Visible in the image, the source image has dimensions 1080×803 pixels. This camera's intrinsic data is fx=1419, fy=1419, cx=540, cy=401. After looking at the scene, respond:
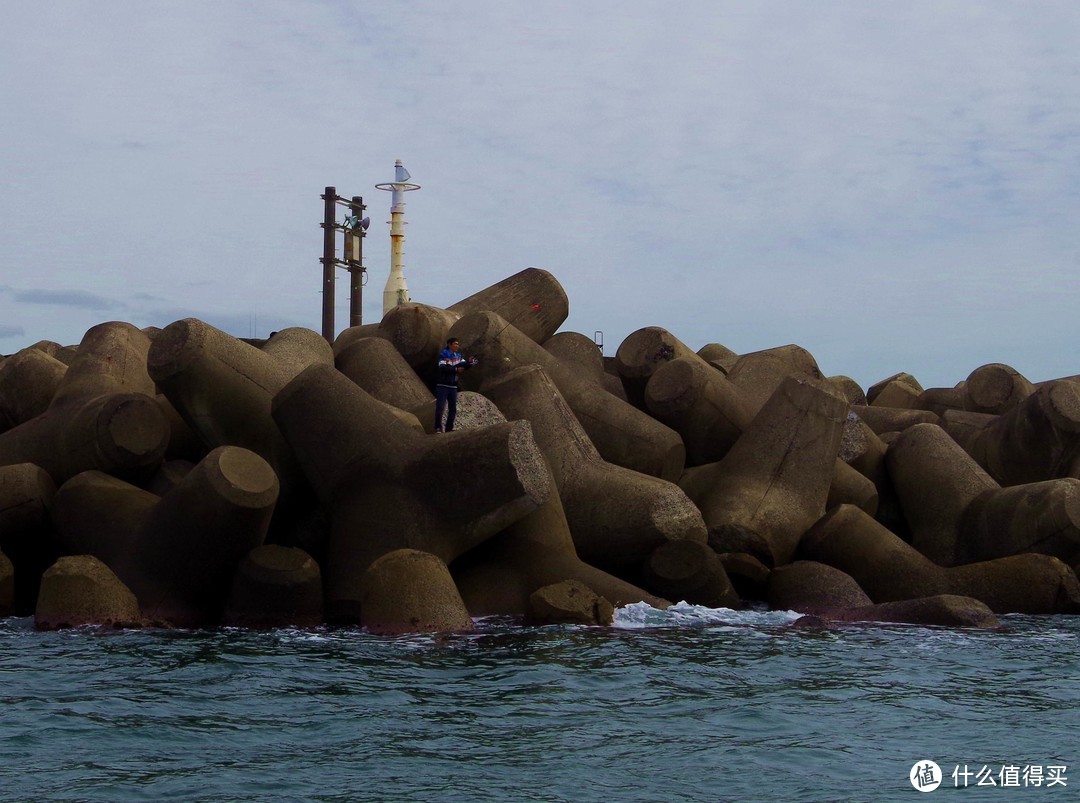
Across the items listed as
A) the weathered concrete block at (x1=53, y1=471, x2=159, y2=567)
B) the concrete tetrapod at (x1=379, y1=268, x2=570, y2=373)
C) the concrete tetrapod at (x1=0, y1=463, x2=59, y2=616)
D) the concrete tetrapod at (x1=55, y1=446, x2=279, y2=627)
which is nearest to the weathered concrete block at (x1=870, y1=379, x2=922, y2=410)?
the concrete tetrapod at (x1=379, y1=268, x2=570, y2=373)

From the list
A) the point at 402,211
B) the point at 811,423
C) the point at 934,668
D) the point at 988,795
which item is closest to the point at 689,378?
the point at 811,423

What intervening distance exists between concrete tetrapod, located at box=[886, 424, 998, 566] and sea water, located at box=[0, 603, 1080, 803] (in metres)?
2.57

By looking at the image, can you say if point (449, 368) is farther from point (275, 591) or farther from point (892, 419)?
point (892, 419)

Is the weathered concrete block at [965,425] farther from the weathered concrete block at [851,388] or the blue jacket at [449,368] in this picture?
the blue jacket at [449,368]

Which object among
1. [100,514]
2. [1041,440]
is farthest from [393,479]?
[1041,440]

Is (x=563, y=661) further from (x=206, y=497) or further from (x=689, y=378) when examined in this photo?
(x=689, y=378)

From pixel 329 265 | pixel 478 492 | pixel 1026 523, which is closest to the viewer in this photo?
pixel 478 492

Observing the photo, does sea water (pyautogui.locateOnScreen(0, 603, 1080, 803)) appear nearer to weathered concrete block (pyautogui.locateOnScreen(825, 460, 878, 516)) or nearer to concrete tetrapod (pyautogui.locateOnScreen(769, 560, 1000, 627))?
Result: concrete tetrapod (pyautogui.locateOnScreen(769, 560, 1000, 627))

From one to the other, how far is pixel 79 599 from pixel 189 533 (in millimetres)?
953

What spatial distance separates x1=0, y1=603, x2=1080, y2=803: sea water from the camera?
709 centimetres

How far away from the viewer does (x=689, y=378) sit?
47.5 feet

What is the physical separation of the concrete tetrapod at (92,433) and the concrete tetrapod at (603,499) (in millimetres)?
3246

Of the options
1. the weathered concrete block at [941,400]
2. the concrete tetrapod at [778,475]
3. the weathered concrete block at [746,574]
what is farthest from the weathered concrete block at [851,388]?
the weathered concrete block at [746,574]

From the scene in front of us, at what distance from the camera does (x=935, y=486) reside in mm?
14203
